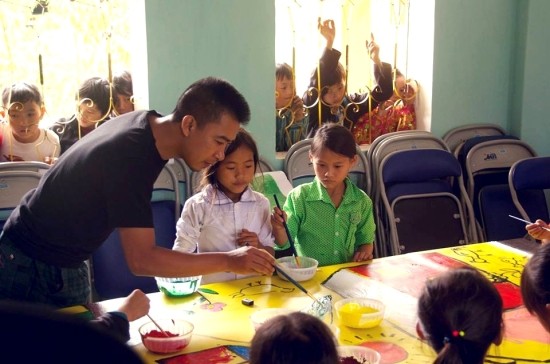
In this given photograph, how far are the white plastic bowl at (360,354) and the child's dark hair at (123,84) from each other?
2.14 meters

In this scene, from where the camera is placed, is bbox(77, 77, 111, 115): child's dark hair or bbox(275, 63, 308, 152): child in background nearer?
bbox(77, 77, 111, 115): child's dark hair

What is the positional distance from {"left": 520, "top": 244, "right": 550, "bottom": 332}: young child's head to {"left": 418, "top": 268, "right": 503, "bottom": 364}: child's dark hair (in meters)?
0.14

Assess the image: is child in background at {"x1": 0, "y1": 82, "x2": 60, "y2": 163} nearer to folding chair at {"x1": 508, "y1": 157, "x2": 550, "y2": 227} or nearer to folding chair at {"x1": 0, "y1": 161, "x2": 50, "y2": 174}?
folding chair at {"x1": 0, "y1": 161, "x2": 50, "y2": 174}

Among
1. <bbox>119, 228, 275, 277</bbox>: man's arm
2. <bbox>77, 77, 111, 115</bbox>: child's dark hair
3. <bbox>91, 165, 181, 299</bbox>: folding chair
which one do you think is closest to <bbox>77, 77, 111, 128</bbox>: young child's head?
<bbox>77, 77, 111, 115</bbox>: child's dark hair

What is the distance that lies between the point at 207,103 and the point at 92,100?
161 cm

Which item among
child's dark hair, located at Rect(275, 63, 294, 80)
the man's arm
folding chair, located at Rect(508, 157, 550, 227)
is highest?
child's dark hair, located at Rect(275, 63, 294, 80)

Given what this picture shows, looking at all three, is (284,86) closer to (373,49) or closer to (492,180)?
(373,49)

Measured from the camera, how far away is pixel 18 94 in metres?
2.95

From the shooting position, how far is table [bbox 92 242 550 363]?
1537mm

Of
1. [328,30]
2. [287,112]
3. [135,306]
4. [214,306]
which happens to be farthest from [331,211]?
[328,30]

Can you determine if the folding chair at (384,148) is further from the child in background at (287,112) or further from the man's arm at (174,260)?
the man's arm at (174,260)

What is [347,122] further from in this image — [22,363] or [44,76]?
[22,363]

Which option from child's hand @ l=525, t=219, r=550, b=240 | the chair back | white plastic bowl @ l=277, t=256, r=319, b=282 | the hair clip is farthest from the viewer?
the chair back

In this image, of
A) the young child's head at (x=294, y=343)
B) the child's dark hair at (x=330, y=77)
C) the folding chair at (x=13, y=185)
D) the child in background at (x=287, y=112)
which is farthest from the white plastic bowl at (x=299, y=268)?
the child's dark hair at (x=330, y=77)
